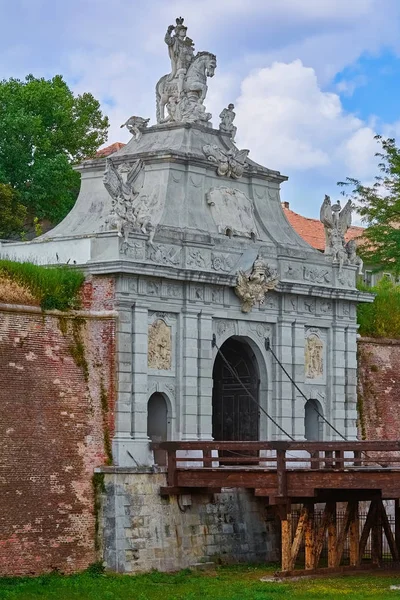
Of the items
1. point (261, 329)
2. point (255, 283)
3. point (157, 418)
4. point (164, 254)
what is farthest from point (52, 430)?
point (261, 329)

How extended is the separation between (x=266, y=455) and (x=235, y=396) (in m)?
1.87

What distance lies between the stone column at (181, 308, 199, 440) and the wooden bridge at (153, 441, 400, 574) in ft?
2.34

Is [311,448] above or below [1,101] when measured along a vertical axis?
below

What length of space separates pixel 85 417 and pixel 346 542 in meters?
8.80

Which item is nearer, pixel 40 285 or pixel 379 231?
pixel 40 285

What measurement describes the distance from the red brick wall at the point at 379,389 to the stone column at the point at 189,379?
8718 mm

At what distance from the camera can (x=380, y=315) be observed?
171 ft

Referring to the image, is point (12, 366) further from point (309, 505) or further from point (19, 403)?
point (309, 505)

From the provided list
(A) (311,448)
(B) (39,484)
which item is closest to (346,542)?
(A) (311,448)

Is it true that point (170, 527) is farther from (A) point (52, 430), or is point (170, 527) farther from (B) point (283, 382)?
(B) point (283, 382)

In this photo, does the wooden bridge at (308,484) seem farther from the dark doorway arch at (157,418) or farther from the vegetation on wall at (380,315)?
the vegetation on wall at (380,315)

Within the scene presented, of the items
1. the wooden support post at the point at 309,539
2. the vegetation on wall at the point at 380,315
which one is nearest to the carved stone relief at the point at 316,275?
the vegetation on wall at the point at 380,315

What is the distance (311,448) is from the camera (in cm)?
3962

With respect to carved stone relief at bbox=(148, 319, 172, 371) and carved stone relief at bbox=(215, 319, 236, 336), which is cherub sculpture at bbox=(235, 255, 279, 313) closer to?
carved stone relief at bbox=(215, 319, 236, 336)
